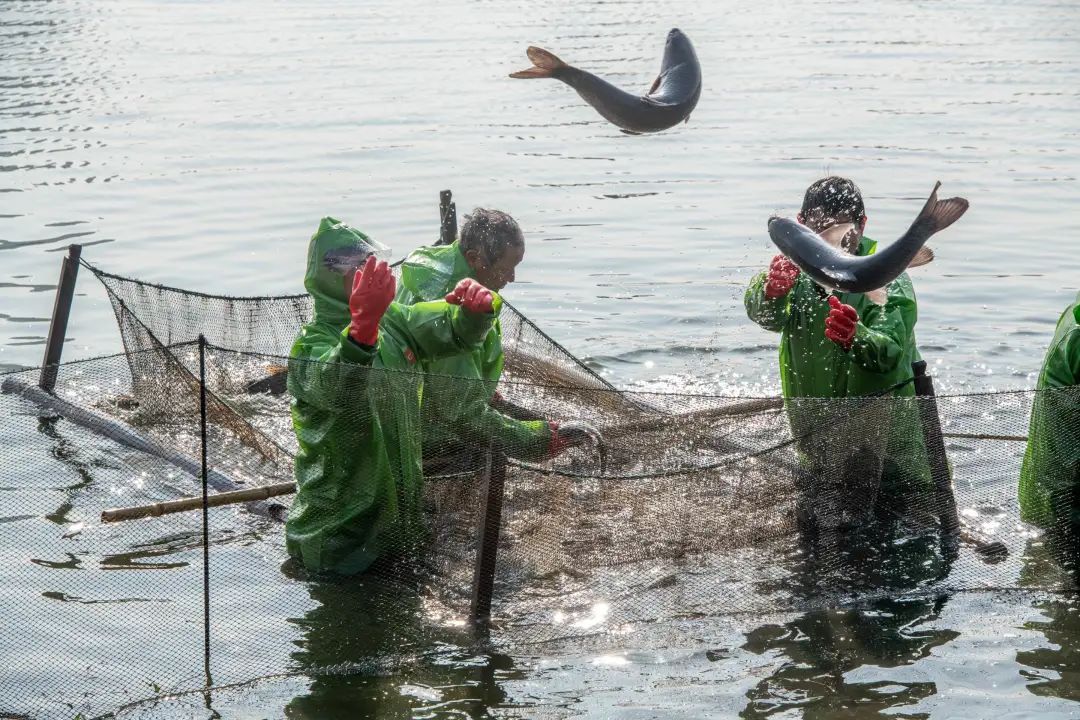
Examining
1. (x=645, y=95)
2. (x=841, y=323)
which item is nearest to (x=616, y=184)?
(x=645, y=95)

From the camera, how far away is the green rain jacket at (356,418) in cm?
618

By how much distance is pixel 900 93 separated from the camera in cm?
2400

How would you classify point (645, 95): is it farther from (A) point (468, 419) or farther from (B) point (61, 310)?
(B) point (61, 310)

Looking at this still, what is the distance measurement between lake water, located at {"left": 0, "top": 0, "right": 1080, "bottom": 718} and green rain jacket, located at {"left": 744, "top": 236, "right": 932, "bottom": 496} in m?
0.88

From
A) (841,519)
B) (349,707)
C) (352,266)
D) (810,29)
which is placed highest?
(810,29)

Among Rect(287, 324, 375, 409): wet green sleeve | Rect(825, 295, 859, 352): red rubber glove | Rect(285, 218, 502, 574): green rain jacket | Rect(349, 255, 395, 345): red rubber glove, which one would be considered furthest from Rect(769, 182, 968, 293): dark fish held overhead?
Rect(287, 324, 375, 409): wet green sleeve

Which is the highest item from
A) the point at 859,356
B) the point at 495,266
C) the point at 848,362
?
the point at 495,266

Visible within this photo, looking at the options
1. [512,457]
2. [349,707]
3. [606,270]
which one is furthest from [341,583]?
[606,270]

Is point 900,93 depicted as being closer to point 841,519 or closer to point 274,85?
point 274,85

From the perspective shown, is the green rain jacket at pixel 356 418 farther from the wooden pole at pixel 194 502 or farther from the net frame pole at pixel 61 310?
the net frame pole at pixel 61 310

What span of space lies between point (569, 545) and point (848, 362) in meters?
2.02

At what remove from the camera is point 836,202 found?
746 cm

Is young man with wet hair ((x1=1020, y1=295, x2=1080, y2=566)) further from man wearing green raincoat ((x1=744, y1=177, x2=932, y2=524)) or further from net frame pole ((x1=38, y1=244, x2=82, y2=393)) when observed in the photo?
net frame pole ((x1=38, y1=244, x2=82, y2=393))

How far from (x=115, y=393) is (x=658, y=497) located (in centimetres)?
427
